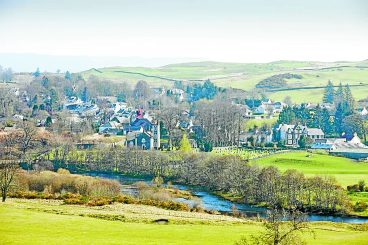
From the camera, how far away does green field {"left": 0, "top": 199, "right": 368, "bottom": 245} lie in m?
14.4

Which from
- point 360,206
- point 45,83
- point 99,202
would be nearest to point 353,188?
point 360,206

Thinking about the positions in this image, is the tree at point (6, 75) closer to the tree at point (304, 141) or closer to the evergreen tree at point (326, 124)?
the evergreen tree at point (326, 124)

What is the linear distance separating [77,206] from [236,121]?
95.9 ft

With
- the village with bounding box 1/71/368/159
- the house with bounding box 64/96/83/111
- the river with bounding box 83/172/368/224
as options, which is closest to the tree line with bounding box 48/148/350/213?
the river with bounding box 83/172/368/224

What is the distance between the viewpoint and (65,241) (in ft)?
45.8

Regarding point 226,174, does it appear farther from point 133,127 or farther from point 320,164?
point 133,127

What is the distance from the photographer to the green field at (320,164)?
3055 cm

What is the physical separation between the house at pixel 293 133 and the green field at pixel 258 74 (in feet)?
65.8

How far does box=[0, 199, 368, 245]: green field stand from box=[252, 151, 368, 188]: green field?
36.9 ft

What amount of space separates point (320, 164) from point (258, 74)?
6641 cm

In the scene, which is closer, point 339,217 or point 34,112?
point 339,217

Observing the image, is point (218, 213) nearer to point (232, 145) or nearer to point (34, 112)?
point (232, 145)

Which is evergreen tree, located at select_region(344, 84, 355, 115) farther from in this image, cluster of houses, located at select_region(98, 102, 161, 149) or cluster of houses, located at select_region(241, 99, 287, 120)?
cluster of houses, located at select_region(98, 102, 161, 149)

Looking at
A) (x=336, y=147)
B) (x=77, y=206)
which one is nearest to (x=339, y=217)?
(x=77, y=206)
